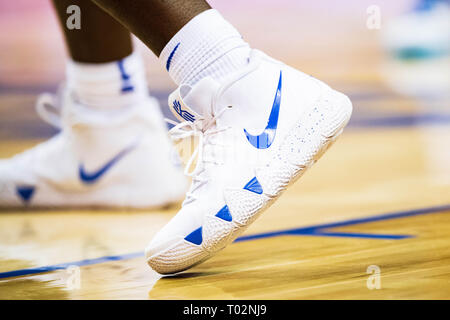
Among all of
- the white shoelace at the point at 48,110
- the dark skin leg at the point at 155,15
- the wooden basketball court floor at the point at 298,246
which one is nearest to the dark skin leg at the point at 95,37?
the white shoelace at the point at 48,110

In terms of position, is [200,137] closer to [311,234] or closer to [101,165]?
[311,234]

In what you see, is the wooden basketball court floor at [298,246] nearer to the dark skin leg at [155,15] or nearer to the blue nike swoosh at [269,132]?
the blue nike swoosh at [269,132]

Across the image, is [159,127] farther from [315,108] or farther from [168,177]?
[315,108]

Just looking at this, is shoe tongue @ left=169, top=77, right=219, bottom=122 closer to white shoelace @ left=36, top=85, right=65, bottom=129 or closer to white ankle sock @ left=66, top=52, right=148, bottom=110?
white ankle sock @ left=66, top=52, right=148, bottom=110

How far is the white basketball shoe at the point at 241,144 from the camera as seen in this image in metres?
0.71

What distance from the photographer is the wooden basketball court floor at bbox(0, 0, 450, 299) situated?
0.62 meters

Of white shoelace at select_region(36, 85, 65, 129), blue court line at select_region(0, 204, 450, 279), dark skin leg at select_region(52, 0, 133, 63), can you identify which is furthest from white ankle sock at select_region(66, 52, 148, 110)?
blue court line at select_region(0, 204, 450, 279)

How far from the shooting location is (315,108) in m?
0.76

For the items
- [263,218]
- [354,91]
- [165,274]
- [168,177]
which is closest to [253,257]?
[165,274]

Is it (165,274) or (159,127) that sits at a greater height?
(159,127)

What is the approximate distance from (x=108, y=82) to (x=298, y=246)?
52cm

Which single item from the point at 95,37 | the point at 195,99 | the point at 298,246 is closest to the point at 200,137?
the point at 195,99

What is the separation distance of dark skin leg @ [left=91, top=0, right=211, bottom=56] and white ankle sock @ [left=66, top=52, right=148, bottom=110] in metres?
0.45
